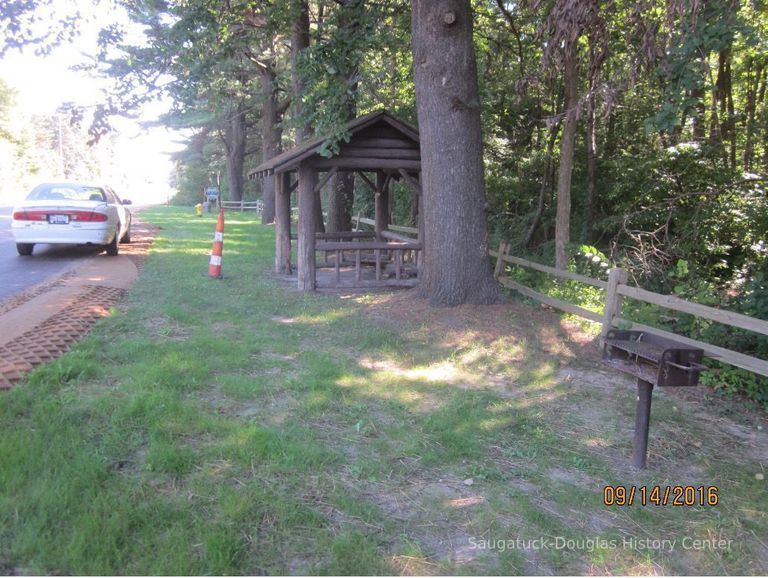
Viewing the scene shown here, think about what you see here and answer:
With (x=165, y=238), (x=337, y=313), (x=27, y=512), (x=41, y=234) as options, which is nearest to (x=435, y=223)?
(x=337, y=313)

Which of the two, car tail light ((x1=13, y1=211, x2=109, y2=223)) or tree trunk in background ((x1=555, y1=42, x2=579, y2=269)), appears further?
tree trunk in background ((x1=555, y1=42, x2=579, y2=269))

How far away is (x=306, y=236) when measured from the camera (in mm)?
10445

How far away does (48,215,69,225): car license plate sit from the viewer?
11.6 meters

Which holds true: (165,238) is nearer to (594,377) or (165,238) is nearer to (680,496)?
(594,377)

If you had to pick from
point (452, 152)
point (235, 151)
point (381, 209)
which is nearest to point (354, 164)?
point (452, 152)

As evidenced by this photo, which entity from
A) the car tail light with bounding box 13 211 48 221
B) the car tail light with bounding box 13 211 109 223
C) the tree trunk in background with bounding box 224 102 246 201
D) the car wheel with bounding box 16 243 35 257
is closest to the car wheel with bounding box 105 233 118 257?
the car tail light with bounding box 13 211 109 223

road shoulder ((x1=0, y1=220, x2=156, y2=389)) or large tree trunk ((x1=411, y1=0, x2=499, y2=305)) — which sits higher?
large tree trunk ((x1=411, y1=0, x2=499, y2=305))

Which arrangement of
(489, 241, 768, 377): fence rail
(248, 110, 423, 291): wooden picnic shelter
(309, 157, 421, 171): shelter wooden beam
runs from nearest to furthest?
(489, 241, 768, 377): fence rail < (248, 110, 423, 291): wooden picnic shelter < (309, 157, 421, 171): shelter wooden beam

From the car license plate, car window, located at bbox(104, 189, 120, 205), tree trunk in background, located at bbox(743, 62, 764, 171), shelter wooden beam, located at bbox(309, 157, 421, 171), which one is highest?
tree trunk in background, located at bbox(743, 62, 764, 171)

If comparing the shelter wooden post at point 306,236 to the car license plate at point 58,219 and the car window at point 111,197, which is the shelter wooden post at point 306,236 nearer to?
the car license plate at point 58,219

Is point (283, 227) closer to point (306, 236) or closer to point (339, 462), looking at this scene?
point (306, 236)

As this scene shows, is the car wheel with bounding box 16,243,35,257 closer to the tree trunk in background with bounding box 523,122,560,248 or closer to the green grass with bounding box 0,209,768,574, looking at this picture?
the green grass with bounding box 0,209,768,574
